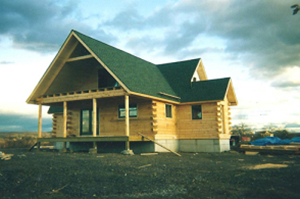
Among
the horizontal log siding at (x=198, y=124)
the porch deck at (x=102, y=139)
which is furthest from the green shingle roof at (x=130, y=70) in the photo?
the porch deck at (x=102, y=139)

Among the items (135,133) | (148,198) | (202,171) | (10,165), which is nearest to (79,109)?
(135,133)

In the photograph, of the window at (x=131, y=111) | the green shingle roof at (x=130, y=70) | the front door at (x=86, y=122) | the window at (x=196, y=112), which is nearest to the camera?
the green shingle roof at (x=130, y=70)

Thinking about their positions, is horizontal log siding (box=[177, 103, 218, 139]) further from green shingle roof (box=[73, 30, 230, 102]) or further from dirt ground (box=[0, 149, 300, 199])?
dirt ground (box=[0, 149, 300, 199])

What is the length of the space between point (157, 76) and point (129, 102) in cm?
432

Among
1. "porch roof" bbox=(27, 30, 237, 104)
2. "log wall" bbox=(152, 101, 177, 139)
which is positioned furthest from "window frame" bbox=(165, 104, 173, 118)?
"porch roof" bbox=(27, 30, 237, 104)

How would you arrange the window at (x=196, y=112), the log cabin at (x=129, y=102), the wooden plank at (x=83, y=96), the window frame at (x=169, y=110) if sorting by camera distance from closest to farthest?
the wooden plank at (x=83, y=96)
the log cabin at (x=129, y=102)
the window frame at (x=169, y=110)
the window at (x=196, y=112)

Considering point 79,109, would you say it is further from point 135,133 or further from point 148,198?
point 148,198

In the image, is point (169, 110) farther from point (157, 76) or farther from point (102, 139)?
point (102, 139)

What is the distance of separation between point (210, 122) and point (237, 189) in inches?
521

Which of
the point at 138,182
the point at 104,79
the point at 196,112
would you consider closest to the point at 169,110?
the point at 196,112

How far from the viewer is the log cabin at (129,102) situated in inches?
762

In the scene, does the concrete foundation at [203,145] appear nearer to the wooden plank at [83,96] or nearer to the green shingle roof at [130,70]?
the green shingle roof at [130,70]

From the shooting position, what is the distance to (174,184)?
880 cm

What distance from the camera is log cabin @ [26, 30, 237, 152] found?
19.4 m
